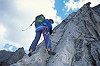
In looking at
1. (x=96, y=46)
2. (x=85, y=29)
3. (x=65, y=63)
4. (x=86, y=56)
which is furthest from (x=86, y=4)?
(x=65, y=63)

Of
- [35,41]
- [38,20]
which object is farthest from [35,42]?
[38,20]

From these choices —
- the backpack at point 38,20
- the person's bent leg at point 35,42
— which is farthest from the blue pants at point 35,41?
the backpack at point 38,20

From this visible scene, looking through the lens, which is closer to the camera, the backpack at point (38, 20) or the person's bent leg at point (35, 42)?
the person's bent leg at point (35, 42)

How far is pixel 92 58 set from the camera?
19.9ft

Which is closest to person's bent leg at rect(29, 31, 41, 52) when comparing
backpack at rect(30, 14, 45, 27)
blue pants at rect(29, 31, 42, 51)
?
blue pants at rect(29, 31, 42, 51)

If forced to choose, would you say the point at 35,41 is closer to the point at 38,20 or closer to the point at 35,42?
the point at 35,42

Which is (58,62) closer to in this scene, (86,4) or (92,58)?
(92,58)

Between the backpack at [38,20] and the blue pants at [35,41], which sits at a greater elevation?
the backpack at [38,20]

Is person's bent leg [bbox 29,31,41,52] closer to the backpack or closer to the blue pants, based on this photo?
the blue pants

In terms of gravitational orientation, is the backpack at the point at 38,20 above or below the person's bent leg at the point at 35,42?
above

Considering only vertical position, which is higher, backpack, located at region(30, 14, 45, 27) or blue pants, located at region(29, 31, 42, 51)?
backpack, located at region(30, 14, 45, 27)

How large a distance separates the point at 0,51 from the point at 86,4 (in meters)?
24.2

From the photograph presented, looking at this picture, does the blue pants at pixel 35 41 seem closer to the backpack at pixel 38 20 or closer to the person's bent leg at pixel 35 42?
the person's bent leg at pixel 35 42

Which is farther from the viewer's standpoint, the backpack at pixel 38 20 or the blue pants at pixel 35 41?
the backpack at pixel 38 20
